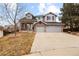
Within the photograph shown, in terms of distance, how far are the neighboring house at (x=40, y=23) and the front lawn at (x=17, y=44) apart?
79mm

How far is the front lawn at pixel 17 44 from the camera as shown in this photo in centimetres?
265

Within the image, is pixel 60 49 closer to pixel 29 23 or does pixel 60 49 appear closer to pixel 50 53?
pixel 50 53

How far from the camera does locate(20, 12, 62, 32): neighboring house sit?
271cm

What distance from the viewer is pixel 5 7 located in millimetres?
2705

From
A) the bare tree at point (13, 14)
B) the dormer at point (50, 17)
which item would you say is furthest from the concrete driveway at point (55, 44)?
the bare tree at point (13, 14)

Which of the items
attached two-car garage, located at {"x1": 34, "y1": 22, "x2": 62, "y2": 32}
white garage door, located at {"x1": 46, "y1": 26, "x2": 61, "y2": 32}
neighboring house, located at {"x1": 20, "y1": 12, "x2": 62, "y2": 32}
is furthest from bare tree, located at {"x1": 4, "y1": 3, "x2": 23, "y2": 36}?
white garage door, located at {"x1": 46, "y1": 26, "x2": 61, "y2": 32}

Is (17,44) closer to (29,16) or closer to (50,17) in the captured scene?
(29,16)

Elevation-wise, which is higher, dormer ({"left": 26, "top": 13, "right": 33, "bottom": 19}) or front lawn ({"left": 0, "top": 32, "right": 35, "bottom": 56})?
dormer ({"left": 26, "top": 13, "right": 33, "bottom": 19})

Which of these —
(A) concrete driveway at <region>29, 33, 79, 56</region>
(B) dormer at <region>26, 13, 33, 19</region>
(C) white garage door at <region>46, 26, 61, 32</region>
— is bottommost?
(A) concrete driveway at <region>29, 33, 79, 56</region>

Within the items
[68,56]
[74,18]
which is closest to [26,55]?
[68,56]

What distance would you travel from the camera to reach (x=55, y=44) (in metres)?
2.68

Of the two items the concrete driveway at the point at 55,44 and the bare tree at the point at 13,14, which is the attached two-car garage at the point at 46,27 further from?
the bare tree at the point at 13,14

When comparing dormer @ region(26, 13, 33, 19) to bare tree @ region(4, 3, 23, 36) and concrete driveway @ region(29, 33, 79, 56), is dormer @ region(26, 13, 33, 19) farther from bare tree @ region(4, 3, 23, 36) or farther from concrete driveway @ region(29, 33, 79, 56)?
concrete driveway @ region(29, 33, 79, 56)

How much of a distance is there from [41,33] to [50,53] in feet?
0.84
